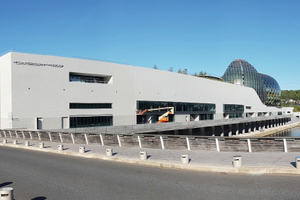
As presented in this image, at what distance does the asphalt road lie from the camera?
308 inches

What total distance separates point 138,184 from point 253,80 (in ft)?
394

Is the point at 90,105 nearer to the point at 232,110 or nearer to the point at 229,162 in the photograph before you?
the point at 229,162

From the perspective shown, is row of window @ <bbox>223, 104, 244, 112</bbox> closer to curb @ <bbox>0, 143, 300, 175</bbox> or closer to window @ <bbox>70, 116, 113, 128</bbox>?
window @ <bbox>70, 116, 113, 128</bbox>

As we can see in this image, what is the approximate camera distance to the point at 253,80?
390ft

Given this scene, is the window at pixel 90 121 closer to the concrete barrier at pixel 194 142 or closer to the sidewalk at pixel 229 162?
the concrete barrier at pixel 194 142

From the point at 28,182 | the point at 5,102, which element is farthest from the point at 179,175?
the point at 5,102

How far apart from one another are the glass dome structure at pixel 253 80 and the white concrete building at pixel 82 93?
59.0 metres

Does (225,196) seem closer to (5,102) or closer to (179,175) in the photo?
(179,175)

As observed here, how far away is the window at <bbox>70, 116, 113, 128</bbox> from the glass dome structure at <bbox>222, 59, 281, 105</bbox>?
87027 mm

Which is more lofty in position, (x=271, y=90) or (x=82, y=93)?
(x=271, y=90)

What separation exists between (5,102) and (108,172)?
36.7 meters

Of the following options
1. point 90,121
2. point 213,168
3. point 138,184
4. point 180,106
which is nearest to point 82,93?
point 90,121

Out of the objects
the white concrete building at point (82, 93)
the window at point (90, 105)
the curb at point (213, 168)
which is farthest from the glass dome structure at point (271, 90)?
the curb at point (213, 168)

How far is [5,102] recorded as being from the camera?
41.4m
